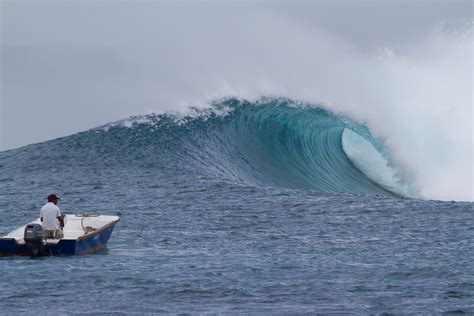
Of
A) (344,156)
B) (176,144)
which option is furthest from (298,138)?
(176,144)

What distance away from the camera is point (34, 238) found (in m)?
19.8

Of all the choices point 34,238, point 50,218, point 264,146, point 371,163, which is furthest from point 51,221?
point 371,163

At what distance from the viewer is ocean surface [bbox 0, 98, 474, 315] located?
16578 millimetres

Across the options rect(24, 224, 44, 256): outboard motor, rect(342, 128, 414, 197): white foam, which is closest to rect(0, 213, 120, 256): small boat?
rect(24, 224, 44, 256): outboard motor

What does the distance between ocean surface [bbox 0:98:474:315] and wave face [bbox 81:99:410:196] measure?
6 centimetres

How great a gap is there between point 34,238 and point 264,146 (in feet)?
45.7

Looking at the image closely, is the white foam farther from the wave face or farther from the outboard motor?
the outboard motor

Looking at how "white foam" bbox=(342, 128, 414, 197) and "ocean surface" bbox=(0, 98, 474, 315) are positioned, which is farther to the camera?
"white foam" bbox=(342, 128, 414, 197)

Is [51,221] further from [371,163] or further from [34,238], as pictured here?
[371,163]

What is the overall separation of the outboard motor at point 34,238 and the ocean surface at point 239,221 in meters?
0.19

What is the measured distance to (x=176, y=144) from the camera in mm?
30797

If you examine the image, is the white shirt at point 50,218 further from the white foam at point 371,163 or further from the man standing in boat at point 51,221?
the white foam at point 371,163

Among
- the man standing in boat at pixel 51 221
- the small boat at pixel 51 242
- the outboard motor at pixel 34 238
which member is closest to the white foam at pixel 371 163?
the small boat at pixel 51 242

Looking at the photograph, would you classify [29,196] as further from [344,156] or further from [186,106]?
[344,156]
